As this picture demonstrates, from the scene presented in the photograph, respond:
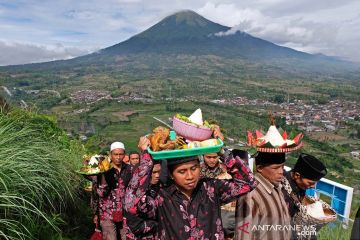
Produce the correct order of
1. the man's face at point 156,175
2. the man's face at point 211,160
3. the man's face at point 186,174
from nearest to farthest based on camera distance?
the man's face at point 186,174 → the man's face at point 156,175 → the man's face at point 211,160

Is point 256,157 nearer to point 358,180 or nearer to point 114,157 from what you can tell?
point 114,157

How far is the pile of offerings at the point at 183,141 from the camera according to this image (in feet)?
5.54

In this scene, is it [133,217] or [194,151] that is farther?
[133,217]

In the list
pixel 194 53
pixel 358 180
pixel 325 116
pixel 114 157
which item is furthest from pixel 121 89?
pixel 194 53

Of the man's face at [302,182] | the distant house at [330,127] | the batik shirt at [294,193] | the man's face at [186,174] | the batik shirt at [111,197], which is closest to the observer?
the man's face at [186,174]

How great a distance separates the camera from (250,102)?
8162cm

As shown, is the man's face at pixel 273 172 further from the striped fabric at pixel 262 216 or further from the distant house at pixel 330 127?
the distant house at pixel 330 127

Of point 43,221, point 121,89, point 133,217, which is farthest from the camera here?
point 121,89

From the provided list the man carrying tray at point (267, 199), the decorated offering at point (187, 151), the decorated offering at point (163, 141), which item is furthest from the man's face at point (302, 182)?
the decorated offering at point (163, 141)

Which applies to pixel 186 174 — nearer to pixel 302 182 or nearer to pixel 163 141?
pixel 163 141

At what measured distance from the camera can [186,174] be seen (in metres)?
1.79

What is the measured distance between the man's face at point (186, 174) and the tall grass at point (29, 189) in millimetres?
1330

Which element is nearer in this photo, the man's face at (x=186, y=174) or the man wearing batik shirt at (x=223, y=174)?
the man's face at (x=186, y=174)

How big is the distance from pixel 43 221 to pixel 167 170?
1.72m
